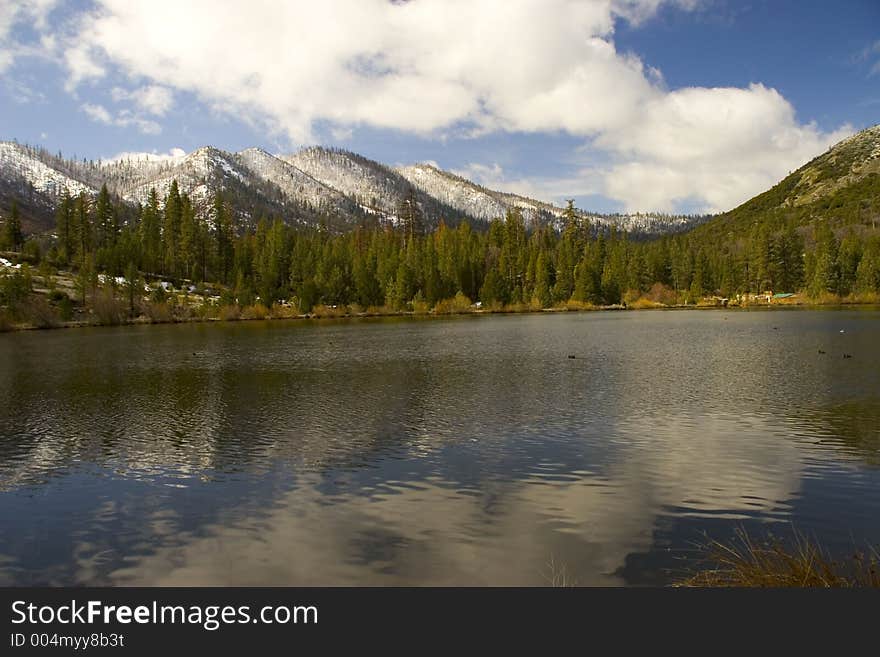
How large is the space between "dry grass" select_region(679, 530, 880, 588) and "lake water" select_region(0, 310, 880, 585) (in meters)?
0.61

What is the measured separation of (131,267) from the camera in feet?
339

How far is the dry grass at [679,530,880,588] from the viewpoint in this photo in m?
8.90

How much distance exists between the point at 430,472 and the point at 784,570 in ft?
30.9

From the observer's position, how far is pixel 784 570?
9.38 metres

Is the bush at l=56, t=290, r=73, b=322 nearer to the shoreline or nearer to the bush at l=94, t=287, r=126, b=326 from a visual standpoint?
the shoreline

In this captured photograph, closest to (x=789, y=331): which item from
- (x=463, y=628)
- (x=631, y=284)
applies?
(x=463, y=628)

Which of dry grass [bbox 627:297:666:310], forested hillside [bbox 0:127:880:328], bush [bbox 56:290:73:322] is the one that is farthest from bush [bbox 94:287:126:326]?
Answer: dry grass [bbox 627:297:666:310]

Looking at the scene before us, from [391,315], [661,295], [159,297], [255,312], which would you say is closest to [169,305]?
[159,297]

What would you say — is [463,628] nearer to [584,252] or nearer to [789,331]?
[789,331]

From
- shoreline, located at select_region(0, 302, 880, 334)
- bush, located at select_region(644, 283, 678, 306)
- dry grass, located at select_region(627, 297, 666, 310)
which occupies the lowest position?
shoreline, located at select_region(0, 302, 880, 334)

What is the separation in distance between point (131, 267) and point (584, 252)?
10821cm

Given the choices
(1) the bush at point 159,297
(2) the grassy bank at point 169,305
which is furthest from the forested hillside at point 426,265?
(1) the bush at point 159,297

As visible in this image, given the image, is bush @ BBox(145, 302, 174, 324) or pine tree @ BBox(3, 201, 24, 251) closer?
bush @ BBox(145, 302, 174, 324)

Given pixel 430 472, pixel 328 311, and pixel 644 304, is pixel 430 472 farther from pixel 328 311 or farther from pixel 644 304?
pixel 644 304
